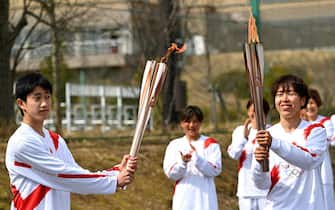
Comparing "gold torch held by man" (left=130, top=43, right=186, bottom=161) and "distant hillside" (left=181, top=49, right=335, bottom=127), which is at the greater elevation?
"gold torch held by man" (left=130, top=43, right=186, bottom=161)

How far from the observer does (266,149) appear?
5426mm

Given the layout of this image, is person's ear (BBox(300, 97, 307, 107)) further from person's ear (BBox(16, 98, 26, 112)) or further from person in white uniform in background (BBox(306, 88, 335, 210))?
person in white uniform in background (BBox(306, 88, 335, 210))

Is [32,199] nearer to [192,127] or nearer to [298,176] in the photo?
[298,176]

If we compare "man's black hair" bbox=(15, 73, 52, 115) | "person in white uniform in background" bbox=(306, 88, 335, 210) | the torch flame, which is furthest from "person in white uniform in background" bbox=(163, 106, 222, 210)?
"man's black hair" bbox=(15, 73, 52, 115)

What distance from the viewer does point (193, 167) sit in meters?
8.66

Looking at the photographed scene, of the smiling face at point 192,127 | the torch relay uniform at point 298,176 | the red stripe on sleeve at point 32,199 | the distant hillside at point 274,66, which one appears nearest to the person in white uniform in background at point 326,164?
the smiling face at point 192,127

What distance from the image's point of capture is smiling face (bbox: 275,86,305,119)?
19.5ft

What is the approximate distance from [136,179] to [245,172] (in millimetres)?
2383

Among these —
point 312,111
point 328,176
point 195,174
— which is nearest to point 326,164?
point 328,176

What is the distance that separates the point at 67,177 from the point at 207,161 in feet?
11.3

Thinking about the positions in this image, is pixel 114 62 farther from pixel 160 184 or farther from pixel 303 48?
pixel 160 184

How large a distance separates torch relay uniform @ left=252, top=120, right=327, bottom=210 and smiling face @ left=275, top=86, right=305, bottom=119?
0.18 meters

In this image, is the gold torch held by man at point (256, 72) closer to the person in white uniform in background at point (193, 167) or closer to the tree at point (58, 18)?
the person in white uniform in background at point (193, 167)

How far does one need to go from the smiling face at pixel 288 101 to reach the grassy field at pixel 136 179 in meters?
4.23
